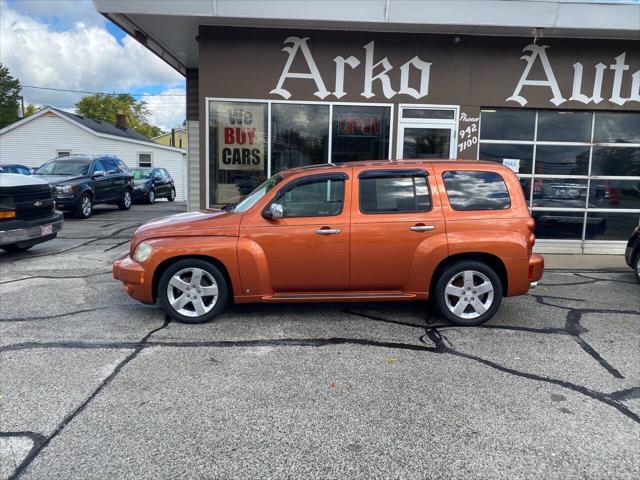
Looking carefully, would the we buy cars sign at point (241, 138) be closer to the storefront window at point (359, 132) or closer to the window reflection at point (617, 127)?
the storefront window at point (359, 132)

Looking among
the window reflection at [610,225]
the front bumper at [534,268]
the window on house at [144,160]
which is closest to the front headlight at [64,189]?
the front bumper at [534,268]

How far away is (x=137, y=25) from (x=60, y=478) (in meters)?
8.70

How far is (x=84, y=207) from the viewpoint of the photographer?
14.8 m

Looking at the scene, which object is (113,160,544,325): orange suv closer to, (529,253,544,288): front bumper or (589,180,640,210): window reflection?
(529,253,544,288): front bumper

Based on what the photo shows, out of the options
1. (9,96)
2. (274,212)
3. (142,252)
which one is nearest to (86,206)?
(142,252)

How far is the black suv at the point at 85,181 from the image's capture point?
14234 mm

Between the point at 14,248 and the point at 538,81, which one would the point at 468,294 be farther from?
the point at 14,248

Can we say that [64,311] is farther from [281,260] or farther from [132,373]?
[281,260]

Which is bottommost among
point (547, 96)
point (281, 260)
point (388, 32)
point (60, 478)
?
point (60, 478)

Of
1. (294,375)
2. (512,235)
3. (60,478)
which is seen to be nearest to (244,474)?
(60,478)

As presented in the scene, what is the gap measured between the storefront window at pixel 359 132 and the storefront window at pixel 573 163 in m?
1.96

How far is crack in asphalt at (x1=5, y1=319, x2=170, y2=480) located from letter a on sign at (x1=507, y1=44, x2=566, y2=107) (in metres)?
8.12

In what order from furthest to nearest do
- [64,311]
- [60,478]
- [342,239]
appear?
[64,311]
[342,239]
[60,478]

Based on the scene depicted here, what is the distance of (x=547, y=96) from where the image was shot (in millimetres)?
9562
